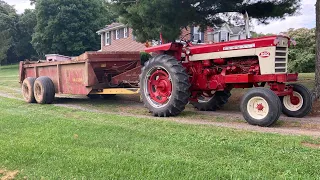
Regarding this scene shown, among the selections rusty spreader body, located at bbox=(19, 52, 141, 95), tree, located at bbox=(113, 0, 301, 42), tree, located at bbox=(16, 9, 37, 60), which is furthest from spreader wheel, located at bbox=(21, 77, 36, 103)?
tree, located at bbox=(16, 9, 37, 60)

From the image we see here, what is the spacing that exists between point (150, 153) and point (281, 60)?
3.96 m

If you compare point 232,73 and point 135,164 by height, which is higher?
point 232,73

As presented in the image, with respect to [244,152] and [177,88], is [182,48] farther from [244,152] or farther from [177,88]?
[244,152]

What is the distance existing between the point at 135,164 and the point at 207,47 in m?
4.57

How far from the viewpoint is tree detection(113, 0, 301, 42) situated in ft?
35.2

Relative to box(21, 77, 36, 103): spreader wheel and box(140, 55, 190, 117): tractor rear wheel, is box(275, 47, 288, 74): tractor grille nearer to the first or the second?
box(140, 55, 190, 117): tractor rear wheel

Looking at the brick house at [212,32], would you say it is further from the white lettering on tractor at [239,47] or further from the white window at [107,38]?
the white window at [107,38]

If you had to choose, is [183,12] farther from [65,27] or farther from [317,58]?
[65,27]

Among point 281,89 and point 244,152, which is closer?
point 244,152

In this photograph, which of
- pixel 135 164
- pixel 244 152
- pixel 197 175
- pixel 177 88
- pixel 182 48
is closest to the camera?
pixel 197 175

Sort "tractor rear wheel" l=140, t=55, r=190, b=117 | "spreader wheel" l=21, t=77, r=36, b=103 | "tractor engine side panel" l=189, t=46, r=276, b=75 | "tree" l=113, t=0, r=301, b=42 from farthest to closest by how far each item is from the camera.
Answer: "spreader wheel" l=21, t=77, r=36, b=103, "tree" l=113, t=0, r=301, b=42, "tractor rear wheel" l=140, t=55, r=190, b=117, "tractor engine side panel" l=189, t=46, r=276, b=75

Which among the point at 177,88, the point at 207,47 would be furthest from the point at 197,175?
the point at 207,47

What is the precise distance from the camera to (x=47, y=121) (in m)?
7.33

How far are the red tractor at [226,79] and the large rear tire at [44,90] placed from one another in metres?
3.76
